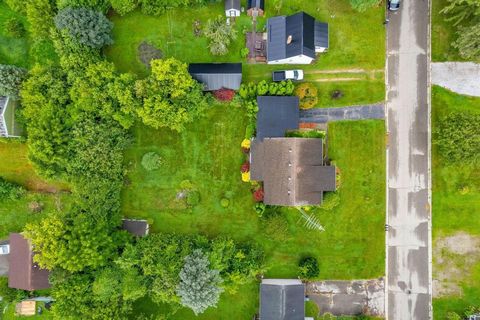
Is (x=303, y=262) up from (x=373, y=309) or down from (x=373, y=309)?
up

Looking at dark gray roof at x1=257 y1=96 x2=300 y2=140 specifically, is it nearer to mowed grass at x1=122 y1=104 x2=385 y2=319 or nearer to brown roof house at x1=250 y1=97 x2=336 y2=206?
brown roof house at x1=250 y1=97 x2=336 y2=206

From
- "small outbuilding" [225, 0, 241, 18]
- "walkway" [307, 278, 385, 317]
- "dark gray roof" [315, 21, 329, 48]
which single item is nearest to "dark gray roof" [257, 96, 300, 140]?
"dark gray roof" [315, 21, 329, 48]

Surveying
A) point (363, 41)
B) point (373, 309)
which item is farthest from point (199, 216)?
point (363, 41)

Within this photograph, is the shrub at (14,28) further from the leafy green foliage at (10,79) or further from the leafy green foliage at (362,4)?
the leafy green foliage at (362,4)

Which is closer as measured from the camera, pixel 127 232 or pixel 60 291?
pixel 60 291

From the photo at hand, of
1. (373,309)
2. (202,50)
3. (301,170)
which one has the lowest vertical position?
(373,309)

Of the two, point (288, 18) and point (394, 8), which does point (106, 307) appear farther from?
point (394, 8)

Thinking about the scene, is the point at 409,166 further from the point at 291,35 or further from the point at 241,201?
the point at 291,35
